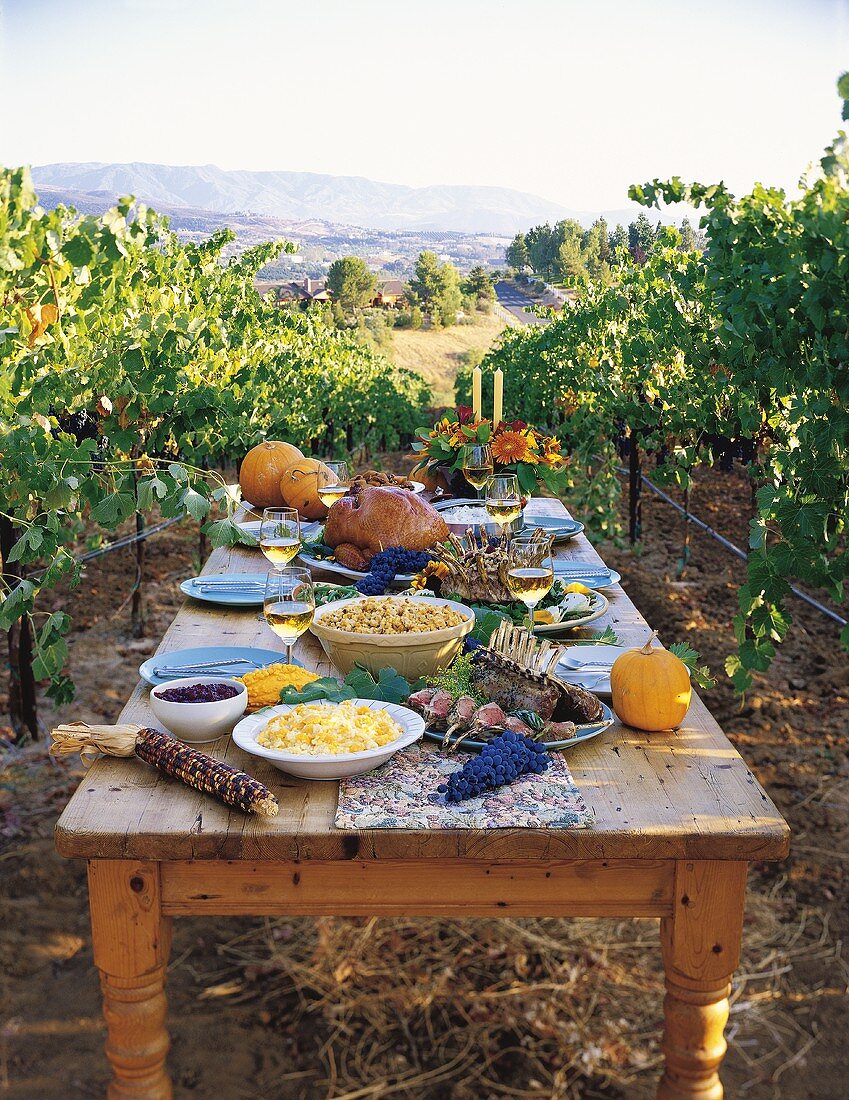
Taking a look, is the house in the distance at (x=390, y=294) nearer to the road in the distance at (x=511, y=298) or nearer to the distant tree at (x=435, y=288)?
the distant tree at (x=435, y=288)

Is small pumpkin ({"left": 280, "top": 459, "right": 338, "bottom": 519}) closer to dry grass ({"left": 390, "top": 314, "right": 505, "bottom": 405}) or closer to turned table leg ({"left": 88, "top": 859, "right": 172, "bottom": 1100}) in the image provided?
turned table leg ({"left": 88, "top": 859, "right": 172, "bottom": 1100})

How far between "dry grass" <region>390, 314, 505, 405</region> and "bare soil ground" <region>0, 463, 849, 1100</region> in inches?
1935

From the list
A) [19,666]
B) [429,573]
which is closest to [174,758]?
[429,573]

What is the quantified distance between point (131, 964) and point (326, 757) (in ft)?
1.45

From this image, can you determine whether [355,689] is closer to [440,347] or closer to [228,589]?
[228,589]

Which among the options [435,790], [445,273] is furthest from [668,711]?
[445,273]

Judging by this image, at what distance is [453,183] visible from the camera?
437 ft

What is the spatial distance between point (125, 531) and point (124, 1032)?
8.29 metres

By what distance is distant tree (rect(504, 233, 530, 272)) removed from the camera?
58.2 metres

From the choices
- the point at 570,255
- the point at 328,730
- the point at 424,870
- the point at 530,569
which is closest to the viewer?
the point at 424,870

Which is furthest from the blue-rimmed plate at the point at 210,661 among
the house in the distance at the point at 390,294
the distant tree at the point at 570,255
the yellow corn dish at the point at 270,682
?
the house in the distance at the point at 390,294

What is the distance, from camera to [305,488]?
12.3 ft

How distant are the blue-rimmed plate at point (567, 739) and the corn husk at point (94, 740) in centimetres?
51

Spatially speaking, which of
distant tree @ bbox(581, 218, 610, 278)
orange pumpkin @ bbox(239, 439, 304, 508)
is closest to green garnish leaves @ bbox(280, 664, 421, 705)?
orange pumpkin @ bbox(239, 439, 304, 508)
